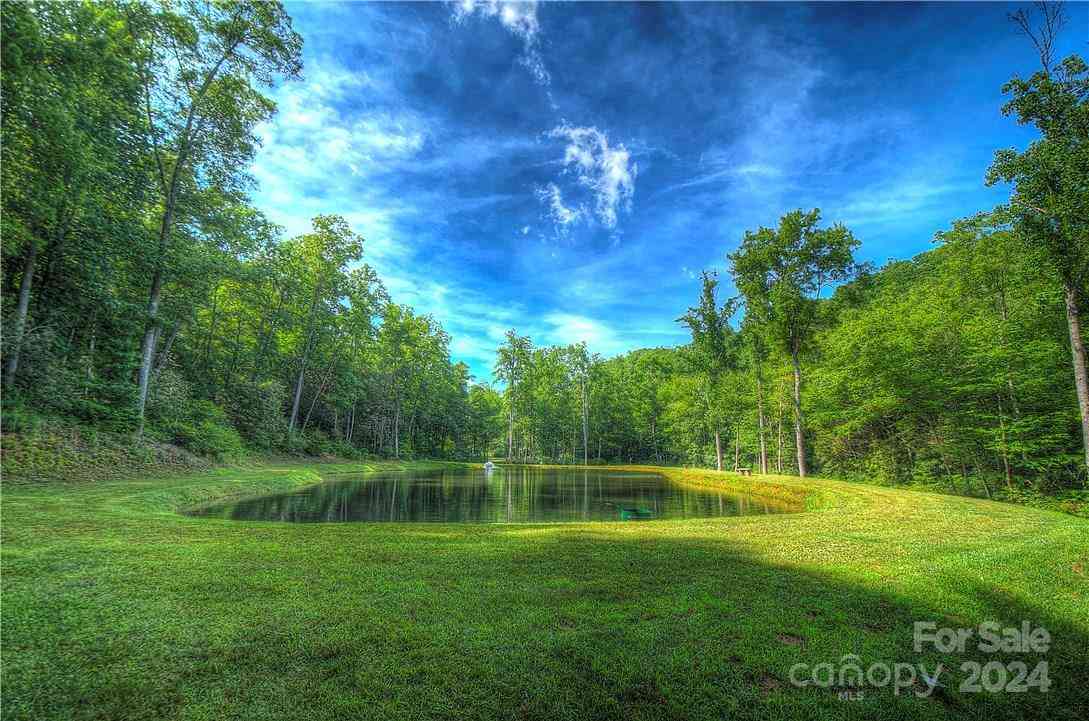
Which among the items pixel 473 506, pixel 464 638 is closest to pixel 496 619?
pixel 464 638

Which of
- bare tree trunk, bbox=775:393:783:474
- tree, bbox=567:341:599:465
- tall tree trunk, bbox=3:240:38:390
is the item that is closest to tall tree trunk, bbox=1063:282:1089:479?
bare tree trunk, bbox=775:393:783:474

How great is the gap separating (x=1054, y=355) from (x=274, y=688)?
23363mm

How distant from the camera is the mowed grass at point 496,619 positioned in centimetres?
272

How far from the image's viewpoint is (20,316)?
12039mm

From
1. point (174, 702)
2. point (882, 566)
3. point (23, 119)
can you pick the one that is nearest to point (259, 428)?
point (23, 119)

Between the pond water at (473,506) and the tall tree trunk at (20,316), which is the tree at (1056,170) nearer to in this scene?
the pond water at (473,506)

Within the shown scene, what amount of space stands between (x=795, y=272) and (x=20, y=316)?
3302 cm

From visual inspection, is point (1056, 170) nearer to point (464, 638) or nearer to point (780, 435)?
point (464, 638)

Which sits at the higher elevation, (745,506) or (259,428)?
(259,428)

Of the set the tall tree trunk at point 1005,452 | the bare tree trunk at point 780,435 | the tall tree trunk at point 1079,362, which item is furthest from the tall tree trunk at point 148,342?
the bare tree trunk at point 780,435

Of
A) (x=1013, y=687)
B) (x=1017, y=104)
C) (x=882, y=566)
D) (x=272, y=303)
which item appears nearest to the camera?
(x=1013, y=687)

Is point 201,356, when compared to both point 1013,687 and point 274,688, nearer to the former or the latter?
point 274,688

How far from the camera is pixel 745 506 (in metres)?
15.9

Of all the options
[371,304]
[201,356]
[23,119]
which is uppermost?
[371,304]
